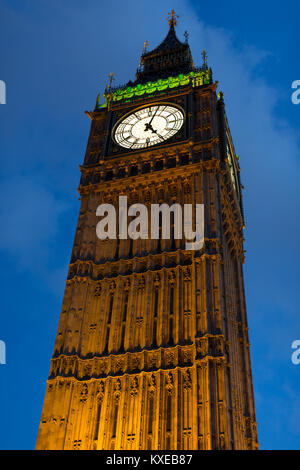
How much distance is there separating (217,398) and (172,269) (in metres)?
9.98

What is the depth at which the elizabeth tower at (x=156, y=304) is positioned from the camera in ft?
105

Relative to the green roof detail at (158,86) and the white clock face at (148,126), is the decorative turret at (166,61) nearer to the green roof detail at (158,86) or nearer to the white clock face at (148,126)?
the green roof detail at (158,86)

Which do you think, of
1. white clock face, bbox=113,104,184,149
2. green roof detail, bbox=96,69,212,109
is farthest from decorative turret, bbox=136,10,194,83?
white clock face, bbox=113,104,184,149

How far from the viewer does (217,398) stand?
3155 cm

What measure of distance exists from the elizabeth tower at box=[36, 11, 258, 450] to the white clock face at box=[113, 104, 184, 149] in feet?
0.36

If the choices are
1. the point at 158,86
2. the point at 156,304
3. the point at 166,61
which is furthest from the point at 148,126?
the point at 156,304

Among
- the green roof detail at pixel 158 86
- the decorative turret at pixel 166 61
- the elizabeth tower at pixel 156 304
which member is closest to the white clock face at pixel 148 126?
the elizabeth tower at pixel 156 304

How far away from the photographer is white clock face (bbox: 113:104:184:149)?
4875 centimetres

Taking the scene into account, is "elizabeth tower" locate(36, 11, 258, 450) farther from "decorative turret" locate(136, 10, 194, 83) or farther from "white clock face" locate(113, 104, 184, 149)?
"decorative turret" locate(136, 10, 194, 83)

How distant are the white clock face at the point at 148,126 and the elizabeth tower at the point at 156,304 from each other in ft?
0.36
